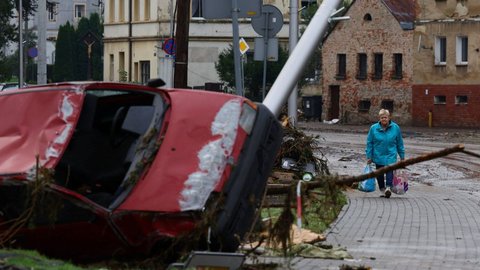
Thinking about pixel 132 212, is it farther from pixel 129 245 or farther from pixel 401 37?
pixel 401 37

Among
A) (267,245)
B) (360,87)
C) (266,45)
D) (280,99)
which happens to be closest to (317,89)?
(360,87)

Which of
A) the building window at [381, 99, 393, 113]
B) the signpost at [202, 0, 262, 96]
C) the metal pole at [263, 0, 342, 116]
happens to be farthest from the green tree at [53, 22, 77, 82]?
the metal pole at [263, 0, 342, 116]

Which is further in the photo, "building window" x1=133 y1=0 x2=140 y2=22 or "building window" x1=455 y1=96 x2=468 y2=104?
"building window" x1=133 y1=0 x2=140 y2=22

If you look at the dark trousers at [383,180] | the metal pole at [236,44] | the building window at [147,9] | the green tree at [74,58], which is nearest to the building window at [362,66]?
the building window at [147,9]

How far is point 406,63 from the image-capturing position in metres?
58.7

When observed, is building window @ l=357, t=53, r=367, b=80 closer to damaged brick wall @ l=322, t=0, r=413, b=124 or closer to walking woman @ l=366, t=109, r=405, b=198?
damaged brick wall @ l=322, t=0, r=413, b=124

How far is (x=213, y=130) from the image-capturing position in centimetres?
1073

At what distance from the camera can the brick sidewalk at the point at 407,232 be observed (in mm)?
12195

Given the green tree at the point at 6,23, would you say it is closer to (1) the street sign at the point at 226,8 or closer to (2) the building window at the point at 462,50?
(2) the building window at the point at 462,50

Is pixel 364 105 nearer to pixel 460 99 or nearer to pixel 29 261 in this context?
pixel 460 99

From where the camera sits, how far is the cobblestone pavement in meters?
12.2

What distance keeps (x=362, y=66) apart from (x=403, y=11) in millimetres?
3597

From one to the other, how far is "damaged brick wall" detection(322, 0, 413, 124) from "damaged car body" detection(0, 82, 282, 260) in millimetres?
47997

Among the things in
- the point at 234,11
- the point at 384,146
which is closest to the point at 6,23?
the point at 384,146
